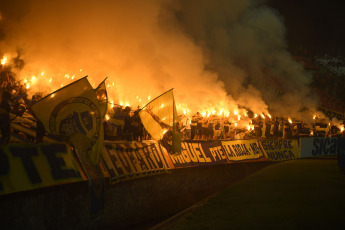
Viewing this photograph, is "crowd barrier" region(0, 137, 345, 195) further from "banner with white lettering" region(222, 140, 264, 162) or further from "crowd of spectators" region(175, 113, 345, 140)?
"crowd of spectators" region(175, 113, 345, 140)

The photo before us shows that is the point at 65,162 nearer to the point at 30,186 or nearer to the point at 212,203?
the point at 30,186

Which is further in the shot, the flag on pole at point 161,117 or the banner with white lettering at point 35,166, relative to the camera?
the flag on pole at point 161,117

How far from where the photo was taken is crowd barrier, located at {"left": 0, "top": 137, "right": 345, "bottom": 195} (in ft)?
26.2

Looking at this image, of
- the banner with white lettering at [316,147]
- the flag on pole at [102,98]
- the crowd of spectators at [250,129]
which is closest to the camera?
the flag on pole at [102,98]

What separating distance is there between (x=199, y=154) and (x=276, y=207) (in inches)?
284

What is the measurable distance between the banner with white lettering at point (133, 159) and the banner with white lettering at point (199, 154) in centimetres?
79

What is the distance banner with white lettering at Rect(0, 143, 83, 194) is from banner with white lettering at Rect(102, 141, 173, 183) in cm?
165

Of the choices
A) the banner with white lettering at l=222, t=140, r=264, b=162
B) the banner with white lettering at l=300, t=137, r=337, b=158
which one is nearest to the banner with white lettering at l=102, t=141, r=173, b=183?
the banner with white lettering at l=222, t=140, r=264, b=162

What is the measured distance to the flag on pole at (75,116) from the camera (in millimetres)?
8805

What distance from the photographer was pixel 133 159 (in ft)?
40.8

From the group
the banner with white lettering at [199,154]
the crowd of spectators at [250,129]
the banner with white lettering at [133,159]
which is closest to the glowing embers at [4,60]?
the banner with white lettering at [133,159]

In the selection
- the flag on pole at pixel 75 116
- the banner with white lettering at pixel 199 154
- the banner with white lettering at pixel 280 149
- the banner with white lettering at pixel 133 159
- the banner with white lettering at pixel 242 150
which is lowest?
the banner with white lettering at pixel 280 149

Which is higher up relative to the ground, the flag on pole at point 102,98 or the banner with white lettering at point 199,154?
the flag on pole at point 102,98

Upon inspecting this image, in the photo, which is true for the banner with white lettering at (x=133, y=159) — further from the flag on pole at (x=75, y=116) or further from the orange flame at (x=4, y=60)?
the orange flame at (x=4, y=60)
